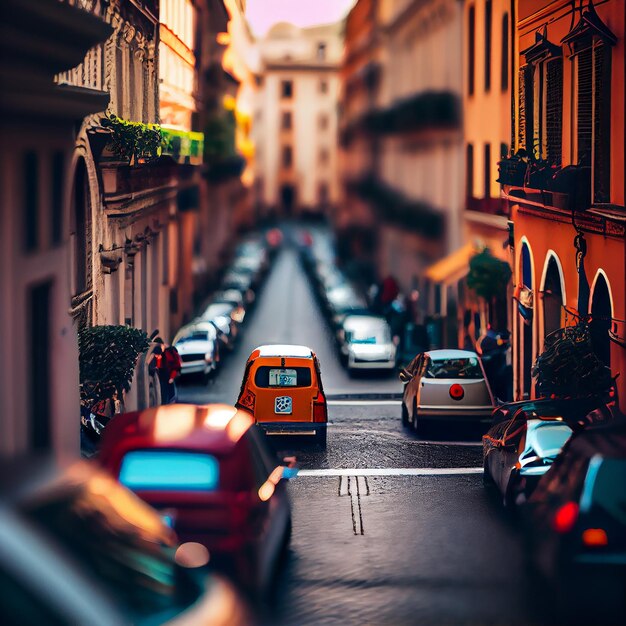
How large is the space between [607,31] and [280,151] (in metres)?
116

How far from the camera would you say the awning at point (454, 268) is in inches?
1522

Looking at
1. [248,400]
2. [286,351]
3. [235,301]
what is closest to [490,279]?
[286,351]

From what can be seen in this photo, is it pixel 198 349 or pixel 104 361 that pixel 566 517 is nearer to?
pixel 104 361

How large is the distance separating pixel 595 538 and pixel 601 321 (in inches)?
448

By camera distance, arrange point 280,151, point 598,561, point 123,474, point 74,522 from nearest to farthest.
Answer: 1. point 74,522
2. point 598,561
3. point 123,474
4. point 280,151

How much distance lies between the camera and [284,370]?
2291 cm

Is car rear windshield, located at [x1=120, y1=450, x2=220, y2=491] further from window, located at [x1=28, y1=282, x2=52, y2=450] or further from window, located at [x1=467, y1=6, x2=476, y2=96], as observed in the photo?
window, located at [x1=467, y1=6, x2=476, y2=96]

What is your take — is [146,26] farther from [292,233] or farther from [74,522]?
[292,233]

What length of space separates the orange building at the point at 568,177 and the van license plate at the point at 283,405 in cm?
489

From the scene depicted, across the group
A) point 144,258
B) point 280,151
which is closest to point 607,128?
point 144,258

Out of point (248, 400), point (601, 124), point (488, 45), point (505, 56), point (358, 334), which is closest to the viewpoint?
point (601, 124)

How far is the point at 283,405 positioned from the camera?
22.7 meters

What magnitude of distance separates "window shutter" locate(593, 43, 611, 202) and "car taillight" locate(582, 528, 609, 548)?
11633 mm

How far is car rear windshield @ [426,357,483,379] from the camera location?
79.2ft
